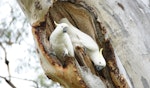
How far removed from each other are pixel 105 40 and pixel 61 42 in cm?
10

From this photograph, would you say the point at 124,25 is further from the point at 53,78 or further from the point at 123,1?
the point at 53,78

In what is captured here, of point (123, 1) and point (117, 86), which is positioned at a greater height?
point (123, 1)

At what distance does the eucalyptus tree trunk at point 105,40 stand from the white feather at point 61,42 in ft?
0.05

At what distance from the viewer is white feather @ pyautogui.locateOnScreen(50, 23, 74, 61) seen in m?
0.83

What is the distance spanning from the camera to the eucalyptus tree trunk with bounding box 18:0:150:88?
85 centimetres

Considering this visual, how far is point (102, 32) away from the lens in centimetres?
88

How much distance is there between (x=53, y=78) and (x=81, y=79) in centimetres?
8

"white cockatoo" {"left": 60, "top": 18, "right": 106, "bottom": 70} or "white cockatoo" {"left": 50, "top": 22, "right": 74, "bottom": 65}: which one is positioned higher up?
"white cockatoo" {"left": 50, "top": 22, "right": 74, "bottom": 65}

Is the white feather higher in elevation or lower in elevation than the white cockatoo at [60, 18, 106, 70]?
higher

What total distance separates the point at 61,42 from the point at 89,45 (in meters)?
0.07

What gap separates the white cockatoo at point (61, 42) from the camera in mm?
833

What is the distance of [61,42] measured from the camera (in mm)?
847

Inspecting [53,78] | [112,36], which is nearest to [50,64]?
[53,78]

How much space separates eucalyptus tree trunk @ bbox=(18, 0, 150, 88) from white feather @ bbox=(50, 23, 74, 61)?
0.01 m
